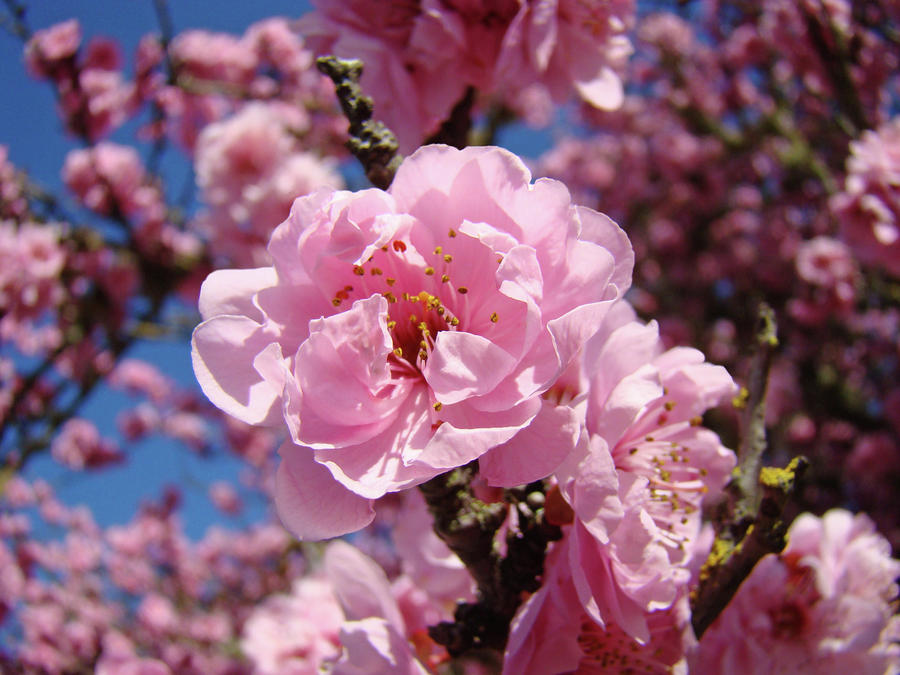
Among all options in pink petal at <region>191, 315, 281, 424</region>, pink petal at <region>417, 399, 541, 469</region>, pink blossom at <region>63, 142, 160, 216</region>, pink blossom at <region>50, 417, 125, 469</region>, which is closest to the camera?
pink petal at <region>417, 399, 541, 469</region>

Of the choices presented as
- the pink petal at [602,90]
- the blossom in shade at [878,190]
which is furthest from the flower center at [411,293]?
the blossom in shade at [878,190]

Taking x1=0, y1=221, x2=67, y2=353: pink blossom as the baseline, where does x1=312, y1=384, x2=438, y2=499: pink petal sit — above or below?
above

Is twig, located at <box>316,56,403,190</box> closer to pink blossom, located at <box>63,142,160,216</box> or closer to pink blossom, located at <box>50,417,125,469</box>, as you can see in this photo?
pink blossom, located at <box>63,142,160,216</box>

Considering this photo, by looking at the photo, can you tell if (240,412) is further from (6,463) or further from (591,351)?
(6,463)

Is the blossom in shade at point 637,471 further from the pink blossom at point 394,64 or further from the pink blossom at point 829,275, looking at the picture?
the pink blossom at point 829,275

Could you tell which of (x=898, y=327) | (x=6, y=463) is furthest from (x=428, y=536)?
(x=898, y=327)

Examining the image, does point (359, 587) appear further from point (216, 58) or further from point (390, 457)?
point (216, 58)

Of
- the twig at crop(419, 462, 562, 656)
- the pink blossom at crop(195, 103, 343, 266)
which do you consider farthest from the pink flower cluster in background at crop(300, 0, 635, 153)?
the pink blossom at crop(195, 103, 343, 266)
